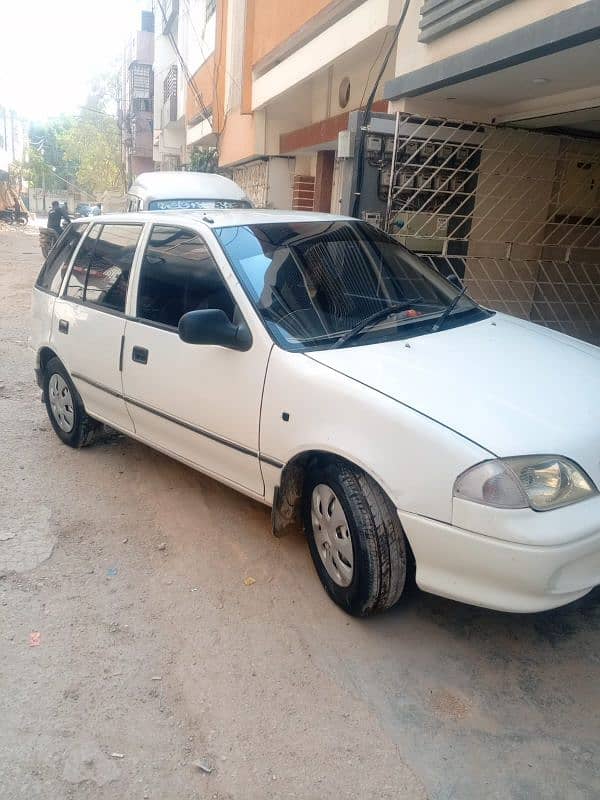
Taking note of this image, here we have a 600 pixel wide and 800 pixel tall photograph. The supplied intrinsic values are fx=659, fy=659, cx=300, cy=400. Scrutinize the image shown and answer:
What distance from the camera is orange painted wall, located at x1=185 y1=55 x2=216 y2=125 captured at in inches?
627

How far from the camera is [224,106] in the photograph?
1495 centimetres

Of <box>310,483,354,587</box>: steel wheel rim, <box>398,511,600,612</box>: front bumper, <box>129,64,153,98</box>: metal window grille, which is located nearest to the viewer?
<box>398,511,600,612</box>: front bumper

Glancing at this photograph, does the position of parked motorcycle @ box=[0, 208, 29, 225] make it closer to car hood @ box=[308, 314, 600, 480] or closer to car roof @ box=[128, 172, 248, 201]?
car roof @ box=[128, 172, 248, 201]

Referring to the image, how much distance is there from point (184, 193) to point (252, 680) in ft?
27.2

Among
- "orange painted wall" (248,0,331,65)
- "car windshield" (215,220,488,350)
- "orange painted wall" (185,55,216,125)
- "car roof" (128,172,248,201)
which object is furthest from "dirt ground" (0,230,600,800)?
"orange painted wall" (185,55,216,125)

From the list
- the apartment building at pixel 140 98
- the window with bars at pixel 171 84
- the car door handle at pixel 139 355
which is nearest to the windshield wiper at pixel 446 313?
the car door handle at pixel 139 355

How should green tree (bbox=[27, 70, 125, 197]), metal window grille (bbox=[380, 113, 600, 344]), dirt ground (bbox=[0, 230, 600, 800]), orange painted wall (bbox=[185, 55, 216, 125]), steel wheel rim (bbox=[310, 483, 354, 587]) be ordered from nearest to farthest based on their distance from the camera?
dirt ground (bbox=[0, 230, 600, 800]) < steel wheel rim (bbox=[310, 483, 354, 587]) < metal window grille (bbox=[380, 113, 600, 344]) < orange painted wall (bbox=[185, 55, 216, 125]) < green tree (bbox=[27, 70, 125, 197])

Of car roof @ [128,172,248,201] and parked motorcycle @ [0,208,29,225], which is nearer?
car roof @ [128,172,248,201]

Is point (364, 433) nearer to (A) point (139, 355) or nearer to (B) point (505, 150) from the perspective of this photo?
(A) point (139, 355)

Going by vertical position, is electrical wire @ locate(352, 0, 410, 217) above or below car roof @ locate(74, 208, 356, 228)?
above

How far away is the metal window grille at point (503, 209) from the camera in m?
6.86

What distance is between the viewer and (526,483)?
241cm

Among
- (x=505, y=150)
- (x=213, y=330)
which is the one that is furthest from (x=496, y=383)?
(x=505, y=150)

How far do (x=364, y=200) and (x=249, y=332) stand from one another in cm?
402
